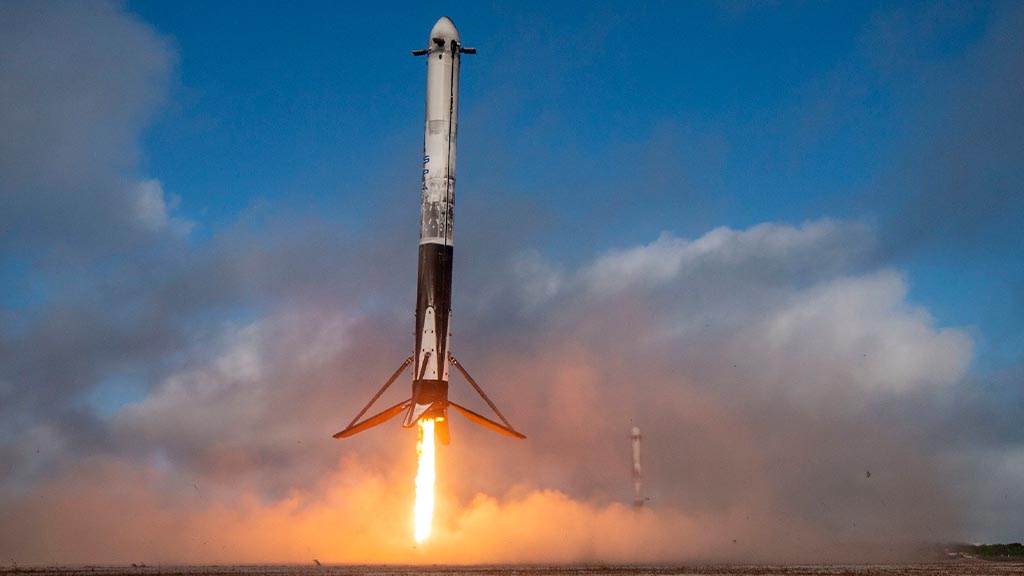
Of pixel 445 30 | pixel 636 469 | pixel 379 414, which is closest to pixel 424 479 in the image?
pixel 379 414

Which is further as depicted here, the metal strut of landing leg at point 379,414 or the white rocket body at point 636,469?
the white rocket body at point 636,469

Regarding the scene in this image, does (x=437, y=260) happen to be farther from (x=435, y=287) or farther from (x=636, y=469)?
(x=636, y=469)

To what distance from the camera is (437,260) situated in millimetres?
59531

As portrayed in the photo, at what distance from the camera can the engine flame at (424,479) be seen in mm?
61750

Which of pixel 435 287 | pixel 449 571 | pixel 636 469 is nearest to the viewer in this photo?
pixel 435 287

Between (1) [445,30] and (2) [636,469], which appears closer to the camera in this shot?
(1) [445,30]

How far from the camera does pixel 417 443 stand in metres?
62.2

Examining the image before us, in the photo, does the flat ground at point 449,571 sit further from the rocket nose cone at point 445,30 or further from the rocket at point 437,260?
the rocket nose cone at point 445,30

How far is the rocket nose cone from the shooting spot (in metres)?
63.8

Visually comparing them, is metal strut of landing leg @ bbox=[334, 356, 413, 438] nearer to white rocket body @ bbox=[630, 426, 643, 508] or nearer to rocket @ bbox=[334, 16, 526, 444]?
rocket @ bbox=[334, 16, 526, 444]

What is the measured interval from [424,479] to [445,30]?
1221 inches

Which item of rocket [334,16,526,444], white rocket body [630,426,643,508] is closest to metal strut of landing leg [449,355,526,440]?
rocket [334,16,526,444]

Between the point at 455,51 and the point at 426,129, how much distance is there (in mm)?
6198

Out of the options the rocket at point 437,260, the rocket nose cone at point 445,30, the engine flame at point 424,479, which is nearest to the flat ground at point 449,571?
the engine flame at point 424,479
